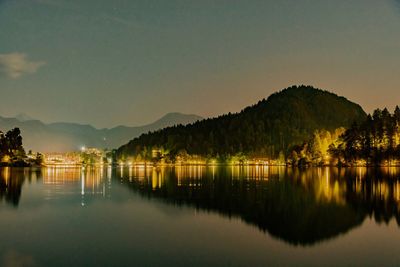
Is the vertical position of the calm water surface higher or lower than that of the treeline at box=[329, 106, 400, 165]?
lower

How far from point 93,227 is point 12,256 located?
8.31m

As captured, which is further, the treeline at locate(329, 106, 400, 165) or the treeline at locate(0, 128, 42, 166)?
the treeline at locate(0, 128, 42, 166)

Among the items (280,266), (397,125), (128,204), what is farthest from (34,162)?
(280,266)

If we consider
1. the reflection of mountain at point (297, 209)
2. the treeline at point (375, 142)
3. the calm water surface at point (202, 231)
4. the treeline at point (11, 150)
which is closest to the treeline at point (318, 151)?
the treeline at point (375, 142)

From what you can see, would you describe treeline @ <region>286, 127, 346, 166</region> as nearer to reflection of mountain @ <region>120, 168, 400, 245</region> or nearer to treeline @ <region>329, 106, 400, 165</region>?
treeline @ <region>329, 106, 400, 165</region>

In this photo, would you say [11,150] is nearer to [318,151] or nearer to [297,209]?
[318,151]

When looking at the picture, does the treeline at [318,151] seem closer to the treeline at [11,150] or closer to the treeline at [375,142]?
the treeline at [375,142]

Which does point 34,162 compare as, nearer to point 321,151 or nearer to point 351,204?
point 321,151

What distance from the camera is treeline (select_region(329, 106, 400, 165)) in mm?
126938

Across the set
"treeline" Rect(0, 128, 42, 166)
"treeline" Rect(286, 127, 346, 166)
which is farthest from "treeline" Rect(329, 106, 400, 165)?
"treeline" Rect(0, 128, 42, 166)

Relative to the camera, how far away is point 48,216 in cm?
3184

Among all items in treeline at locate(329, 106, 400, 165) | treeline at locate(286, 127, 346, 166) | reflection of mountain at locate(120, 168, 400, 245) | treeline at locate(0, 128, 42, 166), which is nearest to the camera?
reflection of mountain at locate(120, 168, 400, 245)

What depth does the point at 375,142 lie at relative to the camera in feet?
430

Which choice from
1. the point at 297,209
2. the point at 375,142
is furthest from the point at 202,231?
the point at 375,142
